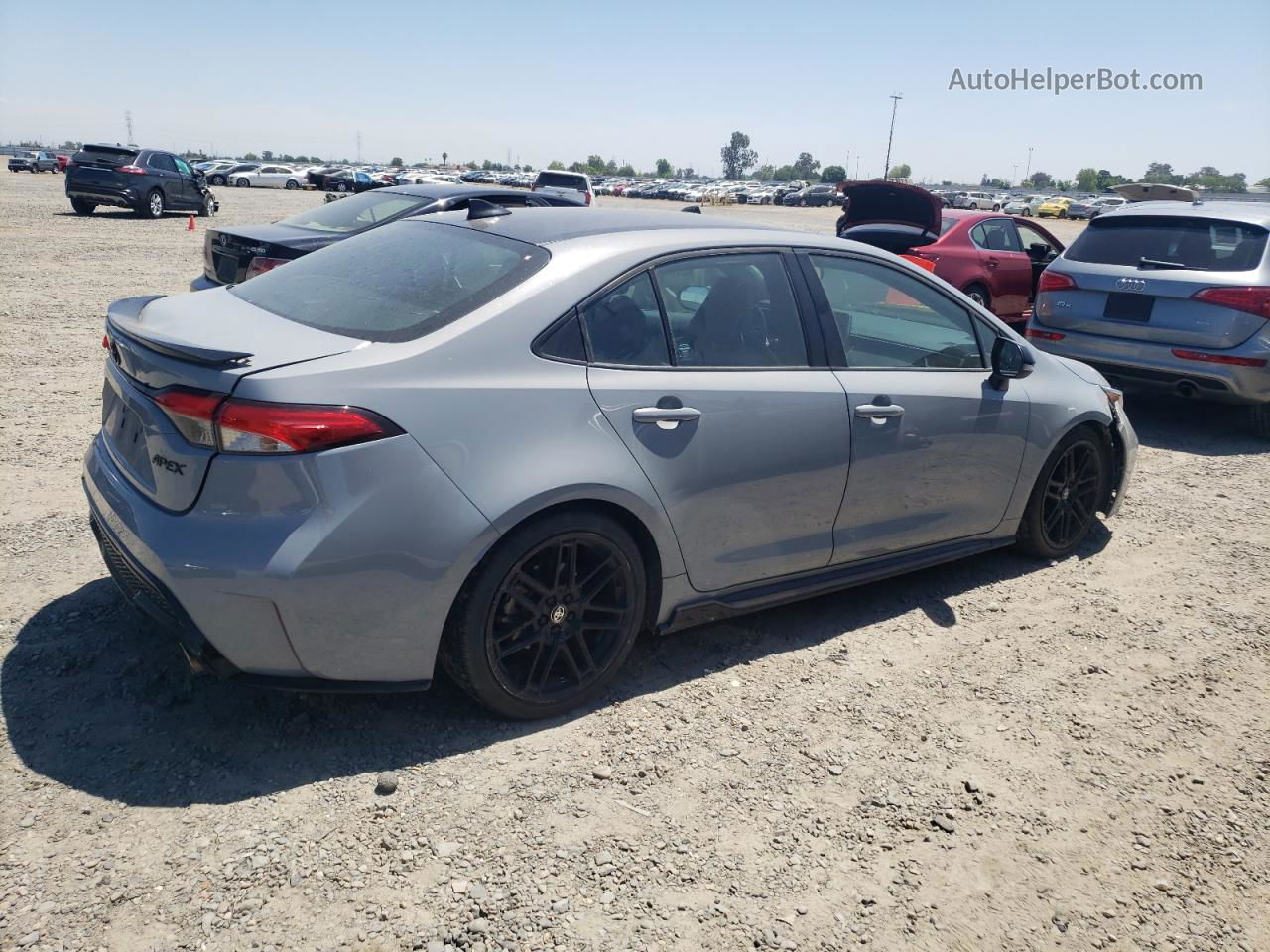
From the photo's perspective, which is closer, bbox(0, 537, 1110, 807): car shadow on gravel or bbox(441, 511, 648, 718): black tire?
bbox(0, 537, 1110, 807): car shadow on gravel

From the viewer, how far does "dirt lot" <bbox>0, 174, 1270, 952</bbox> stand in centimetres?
252

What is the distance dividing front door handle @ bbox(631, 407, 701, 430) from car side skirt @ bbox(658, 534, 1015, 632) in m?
0.68

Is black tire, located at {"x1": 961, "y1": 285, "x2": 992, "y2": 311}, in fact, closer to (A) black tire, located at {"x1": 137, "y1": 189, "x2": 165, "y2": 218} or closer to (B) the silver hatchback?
(B) the silver hatchback

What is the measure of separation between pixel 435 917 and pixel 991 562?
3.62 metres

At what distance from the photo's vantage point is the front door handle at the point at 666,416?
333 centimetres

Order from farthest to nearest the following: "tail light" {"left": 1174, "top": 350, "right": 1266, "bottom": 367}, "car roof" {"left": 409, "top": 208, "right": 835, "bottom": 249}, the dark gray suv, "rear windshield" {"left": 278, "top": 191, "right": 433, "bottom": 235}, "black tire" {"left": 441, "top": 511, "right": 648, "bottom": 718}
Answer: the dark gray suv → "rear windshield" {"left": 278, "top": 191, "right": 433, "bottom": 235} → "tail light" {"left": 1174, "top": 350, "right": 1266, "bottom": 367} → "car roof" {"left": 409, "top": 208, "right": 835, "bottom": 249} → "black tire" {"left": 441, "top": 511, "right": 648, "bottom": 718}

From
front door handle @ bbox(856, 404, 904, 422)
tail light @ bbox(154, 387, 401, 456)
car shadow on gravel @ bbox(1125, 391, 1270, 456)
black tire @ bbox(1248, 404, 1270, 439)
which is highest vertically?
tail light @ bbox(154, 387, 401, 456)

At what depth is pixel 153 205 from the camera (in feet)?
80.6

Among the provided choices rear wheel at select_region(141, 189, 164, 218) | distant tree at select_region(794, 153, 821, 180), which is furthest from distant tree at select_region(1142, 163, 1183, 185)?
rear wheel at select_region(141, 189, 164, 218)

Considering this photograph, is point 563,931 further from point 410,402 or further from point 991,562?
point 991,562

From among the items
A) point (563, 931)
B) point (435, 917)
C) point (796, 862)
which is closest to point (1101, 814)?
point (796, 862)

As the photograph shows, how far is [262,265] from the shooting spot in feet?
26.6

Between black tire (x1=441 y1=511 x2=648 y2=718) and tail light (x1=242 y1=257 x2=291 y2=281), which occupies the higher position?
tail light (x1=242 y1=257 x2=291 y2=281)

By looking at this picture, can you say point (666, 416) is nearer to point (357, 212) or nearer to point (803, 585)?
point (803, 585)
